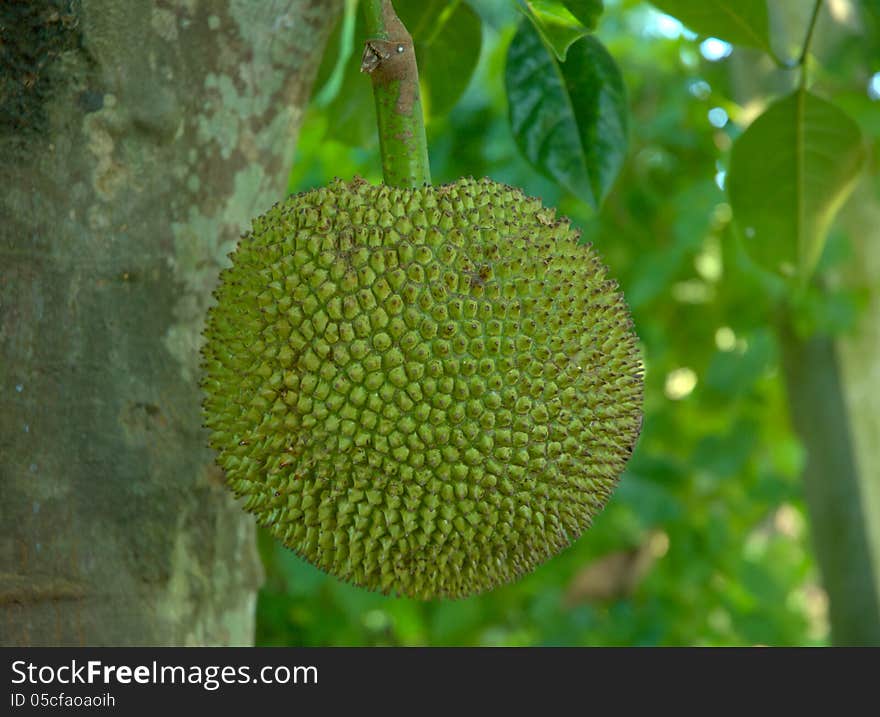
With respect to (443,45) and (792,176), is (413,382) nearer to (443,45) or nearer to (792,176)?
(443,45)

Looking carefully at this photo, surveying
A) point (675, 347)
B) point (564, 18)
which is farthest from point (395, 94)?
point (675, 347)

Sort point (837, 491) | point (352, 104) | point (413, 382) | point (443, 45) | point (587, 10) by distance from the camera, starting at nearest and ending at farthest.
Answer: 1. point (413, 382)
2. point (587, 10)
3. point (443, 45)
4. point (352, 104)
5. point (837, 491)

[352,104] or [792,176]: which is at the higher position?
[352,104]

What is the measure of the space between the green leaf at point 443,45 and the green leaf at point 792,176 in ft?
1.18

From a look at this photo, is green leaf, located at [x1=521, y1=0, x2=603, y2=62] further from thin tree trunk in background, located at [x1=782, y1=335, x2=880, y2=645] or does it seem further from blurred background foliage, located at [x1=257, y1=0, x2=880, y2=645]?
thin tree trunk in background, located at [x1=782, y1=335, x2=880, y2=645]

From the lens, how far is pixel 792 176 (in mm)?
1302

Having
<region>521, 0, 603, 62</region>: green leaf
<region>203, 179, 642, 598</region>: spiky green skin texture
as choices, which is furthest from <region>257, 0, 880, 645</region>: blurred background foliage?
<region>203, 179, 642, 598</region>: spiky green skin texture

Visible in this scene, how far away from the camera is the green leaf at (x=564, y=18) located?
0.90 meters

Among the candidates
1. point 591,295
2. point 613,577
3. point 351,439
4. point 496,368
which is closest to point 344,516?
point 351,439

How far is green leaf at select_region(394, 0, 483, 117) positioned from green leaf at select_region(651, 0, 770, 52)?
0.23 meters

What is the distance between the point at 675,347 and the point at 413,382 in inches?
69.5

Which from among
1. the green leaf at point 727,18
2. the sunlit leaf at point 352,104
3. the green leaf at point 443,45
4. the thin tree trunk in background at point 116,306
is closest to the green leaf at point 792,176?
the green leaf at point 727,18

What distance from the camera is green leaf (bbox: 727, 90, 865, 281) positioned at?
125cm
